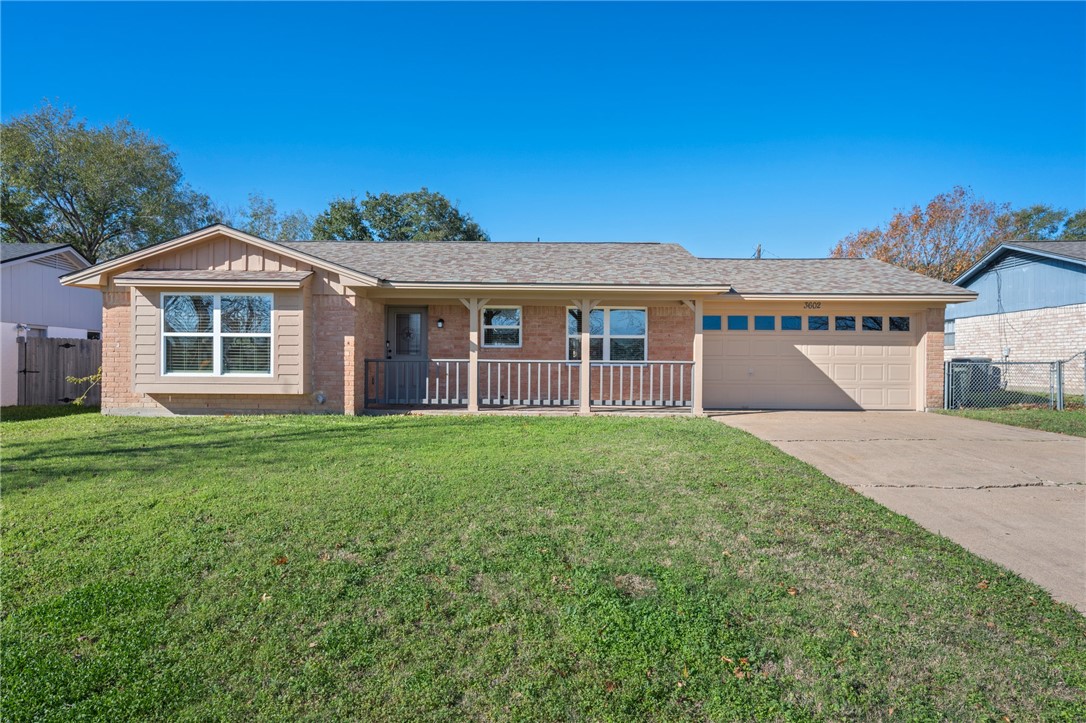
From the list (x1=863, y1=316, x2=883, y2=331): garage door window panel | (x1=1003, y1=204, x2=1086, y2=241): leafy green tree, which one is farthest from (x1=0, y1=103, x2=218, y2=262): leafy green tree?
(x1=1003, y1=204, x2=1086, y2=241): leafy green tree

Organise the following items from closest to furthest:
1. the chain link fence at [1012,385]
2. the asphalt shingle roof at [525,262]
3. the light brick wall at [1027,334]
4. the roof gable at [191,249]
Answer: the roof gable at [191,249] → the asphalt shingle roof at [525,262] → the chain link fence at [1012,385] → the light brick wall at [1027,334]

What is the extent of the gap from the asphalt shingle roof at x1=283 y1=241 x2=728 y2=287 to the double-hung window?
3.40ft

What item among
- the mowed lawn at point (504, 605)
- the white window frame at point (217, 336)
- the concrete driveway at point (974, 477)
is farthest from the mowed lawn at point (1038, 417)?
the white window frame at point (217, 336)

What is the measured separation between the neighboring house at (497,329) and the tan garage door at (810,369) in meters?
0.03

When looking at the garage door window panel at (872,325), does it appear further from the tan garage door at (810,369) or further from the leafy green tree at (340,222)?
the leafy green tree at (340,222)

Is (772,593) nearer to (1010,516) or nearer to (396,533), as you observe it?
(396,533)

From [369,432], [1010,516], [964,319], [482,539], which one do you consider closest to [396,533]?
[482,539]

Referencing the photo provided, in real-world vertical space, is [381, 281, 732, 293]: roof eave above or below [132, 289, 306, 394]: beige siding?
above

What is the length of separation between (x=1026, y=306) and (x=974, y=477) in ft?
52.3

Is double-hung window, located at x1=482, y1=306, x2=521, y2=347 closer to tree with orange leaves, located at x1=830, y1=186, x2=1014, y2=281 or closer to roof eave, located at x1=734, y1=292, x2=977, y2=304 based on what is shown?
roof eave, located at x1=734, y1=292, x2=977, y2=304

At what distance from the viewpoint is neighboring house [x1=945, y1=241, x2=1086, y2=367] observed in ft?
51.4

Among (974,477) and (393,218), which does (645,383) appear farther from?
(393,218)

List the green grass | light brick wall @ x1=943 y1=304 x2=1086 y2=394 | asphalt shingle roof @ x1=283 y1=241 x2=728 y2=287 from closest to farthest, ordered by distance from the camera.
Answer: the green grass
asphalt shingle roof @ x1=283 y1=241 x2=728 y2=287
light brick wall @ x1=943 y1=304 x2=1086 y2=394

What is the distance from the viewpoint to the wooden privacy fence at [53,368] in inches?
483
